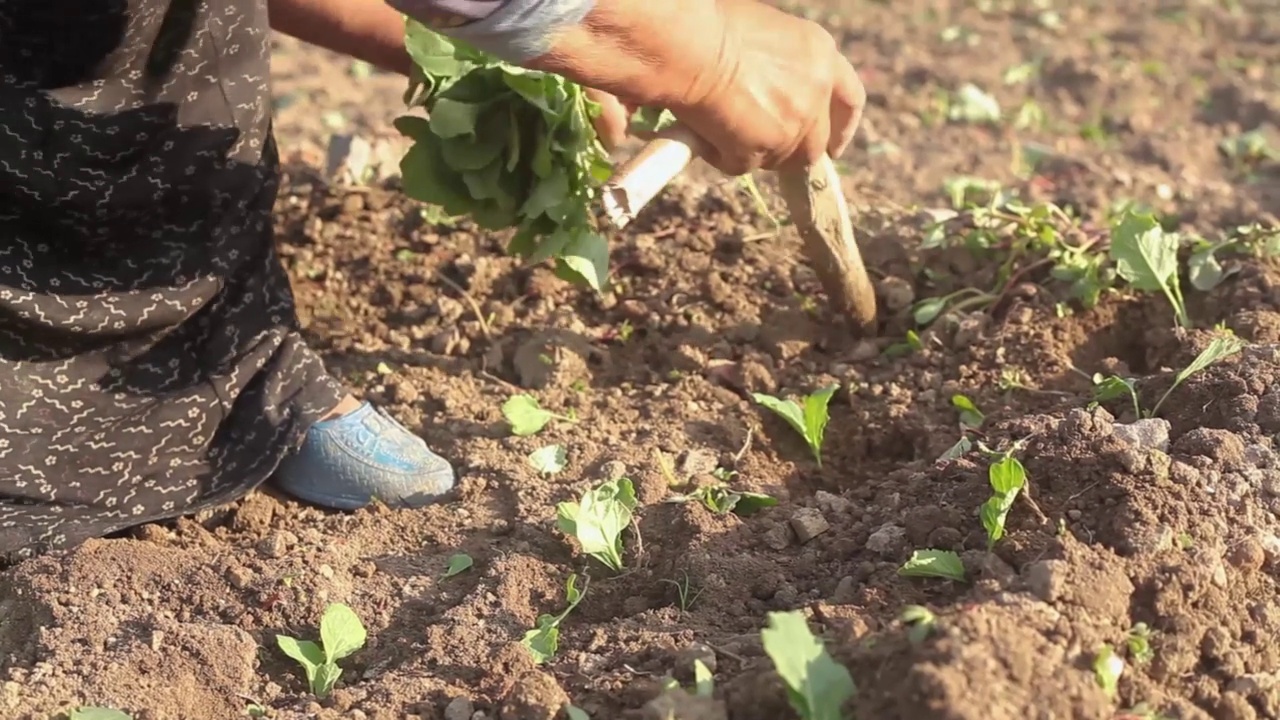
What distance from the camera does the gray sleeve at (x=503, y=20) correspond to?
1.62 metres

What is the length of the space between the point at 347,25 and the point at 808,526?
3.96 feet

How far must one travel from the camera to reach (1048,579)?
1672 mm

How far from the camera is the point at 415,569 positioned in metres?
2.15

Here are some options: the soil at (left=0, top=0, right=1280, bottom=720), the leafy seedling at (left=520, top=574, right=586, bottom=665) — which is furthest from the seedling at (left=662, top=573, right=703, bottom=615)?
the leafy seedling at (left=520, top=574, right=586, bottom=665)

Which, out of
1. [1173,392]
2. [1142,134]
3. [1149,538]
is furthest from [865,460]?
[1142,134]

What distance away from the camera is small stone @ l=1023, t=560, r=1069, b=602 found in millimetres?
1665

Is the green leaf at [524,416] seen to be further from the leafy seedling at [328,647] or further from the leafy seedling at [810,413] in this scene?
the leafy seedling at [328,647]

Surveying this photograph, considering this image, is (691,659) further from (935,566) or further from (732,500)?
(732,500)

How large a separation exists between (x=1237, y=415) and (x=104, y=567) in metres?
1.78

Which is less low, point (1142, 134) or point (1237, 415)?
point (1237, 415)

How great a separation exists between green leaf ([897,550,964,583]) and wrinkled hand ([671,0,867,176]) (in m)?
0.70

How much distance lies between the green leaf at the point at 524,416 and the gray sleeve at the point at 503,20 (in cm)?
90

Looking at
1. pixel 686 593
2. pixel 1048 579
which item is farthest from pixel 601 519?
pixel 1048 579

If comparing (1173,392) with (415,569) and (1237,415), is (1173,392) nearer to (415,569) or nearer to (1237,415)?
(1237,415)
